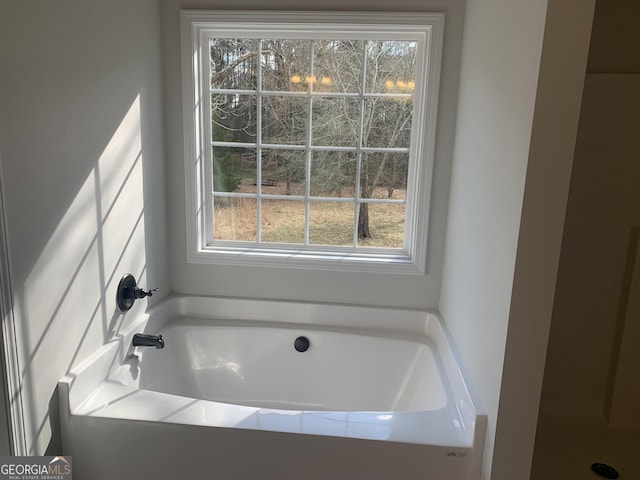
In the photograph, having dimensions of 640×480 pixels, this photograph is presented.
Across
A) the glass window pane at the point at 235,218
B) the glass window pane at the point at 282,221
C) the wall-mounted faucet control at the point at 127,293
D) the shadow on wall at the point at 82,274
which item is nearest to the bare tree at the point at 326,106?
the glass window pane at the point at 282,221

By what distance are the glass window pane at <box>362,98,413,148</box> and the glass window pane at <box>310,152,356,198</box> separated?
0.14 meters

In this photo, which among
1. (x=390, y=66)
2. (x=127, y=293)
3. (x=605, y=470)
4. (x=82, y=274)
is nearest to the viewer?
(x=82, y=274)

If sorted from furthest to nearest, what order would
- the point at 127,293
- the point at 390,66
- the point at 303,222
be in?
the point at 303,222 → the point at 390,66 → the point at 127,293

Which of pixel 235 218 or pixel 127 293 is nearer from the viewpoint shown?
pixel 127 293

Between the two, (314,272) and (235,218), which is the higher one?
(235,218)

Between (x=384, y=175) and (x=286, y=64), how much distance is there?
76cm

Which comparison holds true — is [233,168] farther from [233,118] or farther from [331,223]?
[331,223]

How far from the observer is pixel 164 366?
2.40 metres

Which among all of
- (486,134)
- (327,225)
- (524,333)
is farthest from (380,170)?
(524,333)

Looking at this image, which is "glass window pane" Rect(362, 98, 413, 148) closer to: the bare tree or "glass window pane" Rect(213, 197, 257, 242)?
the bare tree

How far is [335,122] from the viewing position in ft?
8.48

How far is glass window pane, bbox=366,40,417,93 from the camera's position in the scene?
8.11ft

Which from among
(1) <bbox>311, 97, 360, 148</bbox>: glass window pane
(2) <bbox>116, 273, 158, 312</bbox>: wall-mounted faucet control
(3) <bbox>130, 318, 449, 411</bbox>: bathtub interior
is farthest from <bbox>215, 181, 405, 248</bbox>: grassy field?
(2) <bbox>116, 273, 158, 312</bbox>: wall-mounted faucet control

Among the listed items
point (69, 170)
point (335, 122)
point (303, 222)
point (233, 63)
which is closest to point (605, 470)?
point (303, 222)
